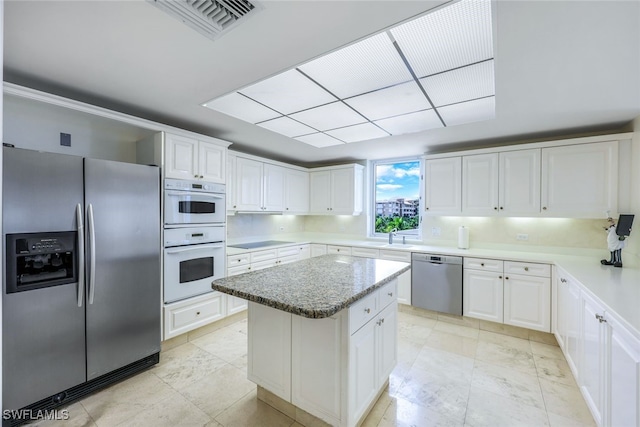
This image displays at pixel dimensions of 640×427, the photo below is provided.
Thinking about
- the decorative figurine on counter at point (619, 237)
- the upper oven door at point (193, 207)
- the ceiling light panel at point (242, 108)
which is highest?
the ceiling light panel at point (242, 108)

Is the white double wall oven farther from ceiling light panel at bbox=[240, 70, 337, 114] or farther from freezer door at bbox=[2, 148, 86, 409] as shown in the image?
ceiling light panel at bbox=[240, 70, 337, 114]

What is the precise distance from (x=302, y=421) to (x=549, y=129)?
12.4ft

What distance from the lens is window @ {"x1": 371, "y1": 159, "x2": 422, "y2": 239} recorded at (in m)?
4.42

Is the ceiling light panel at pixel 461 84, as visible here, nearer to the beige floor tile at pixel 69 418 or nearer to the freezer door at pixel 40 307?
the freezer door at pixel 40 307

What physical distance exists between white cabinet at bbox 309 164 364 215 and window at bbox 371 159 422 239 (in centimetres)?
32

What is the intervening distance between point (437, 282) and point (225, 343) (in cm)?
265

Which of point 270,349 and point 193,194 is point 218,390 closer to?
point 270,349

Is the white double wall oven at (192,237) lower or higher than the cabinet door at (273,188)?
lower

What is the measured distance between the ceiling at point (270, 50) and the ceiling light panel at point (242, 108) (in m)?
0.12

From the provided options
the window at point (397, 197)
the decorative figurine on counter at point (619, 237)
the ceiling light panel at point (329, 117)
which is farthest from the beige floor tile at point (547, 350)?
the ceiling light panel at point (329, 117)

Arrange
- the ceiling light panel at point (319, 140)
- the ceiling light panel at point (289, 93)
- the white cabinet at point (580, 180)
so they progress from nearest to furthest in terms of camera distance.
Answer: the ceiling light panel at point (289, 93), the white cabinet at point (580, 180), the ceiling light panel at point (319, 140)

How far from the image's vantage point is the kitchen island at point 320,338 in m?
1.61

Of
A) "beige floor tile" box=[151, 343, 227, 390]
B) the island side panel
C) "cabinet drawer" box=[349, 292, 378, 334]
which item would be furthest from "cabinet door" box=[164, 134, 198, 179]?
"cabinet drawer" box=[349, 292, 378, 334]

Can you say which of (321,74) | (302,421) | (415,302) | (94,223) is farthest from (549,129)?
(94,223)
